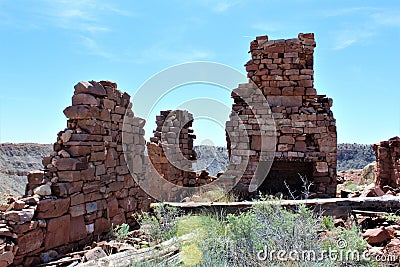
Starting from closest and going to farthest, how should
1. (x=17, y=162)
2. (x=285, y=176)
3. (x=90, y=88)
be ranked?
(x=90, y=88) → (x=285, y=176) → (x=17, y=162)

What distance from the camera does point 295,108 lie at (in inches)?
374

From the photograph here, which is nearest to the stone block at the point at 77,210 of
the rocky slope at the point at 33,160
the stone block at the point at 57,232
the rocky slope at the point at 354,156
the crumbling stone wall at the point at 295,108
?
the stone block at the point at 57,232

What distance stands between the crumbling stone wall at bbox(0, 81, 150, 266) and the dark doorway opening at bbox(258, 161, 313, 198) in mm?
3690

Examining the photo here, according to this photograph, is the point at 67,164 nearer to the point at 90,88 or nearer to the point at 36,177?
the point at 36,177

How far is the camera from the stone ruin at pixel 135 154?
557cm

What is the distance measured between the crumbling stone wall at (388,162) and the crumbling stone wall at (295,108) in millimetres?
5283

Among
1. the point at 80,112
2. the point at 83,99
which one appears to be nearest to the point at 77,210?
the point at 80,112

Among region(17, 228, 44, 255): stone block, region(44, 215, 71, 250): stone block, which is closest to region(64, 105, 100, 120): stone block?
region(44, 215, 71, 250): stone block

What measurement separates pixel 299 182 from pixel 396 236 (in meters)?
5.47

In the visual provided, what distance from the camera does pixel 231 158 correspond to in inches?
387

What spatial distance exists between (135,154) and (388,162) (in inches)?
401

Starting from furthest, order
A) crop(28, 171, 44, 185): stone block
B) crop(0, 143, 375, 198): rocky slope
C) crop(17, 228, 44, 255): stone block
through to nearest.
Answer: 1. crop(0, 143, 375, 198): rocky slope
2. crop(28, 171, 44, 185): stone block
3. crop(17, 228, 44, 255): stone block

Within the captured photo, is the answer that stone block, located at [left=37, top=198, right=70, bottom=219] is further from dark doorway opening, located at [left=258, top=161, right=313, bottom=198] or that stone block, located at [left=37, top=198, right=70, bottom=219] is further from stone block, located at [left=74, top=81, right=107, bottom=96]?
dark doorway opening, located at [left=258, top=161, right=313, bottom=198]

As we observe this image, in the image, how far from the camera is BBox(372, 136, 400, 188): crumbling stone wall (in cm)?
1337
